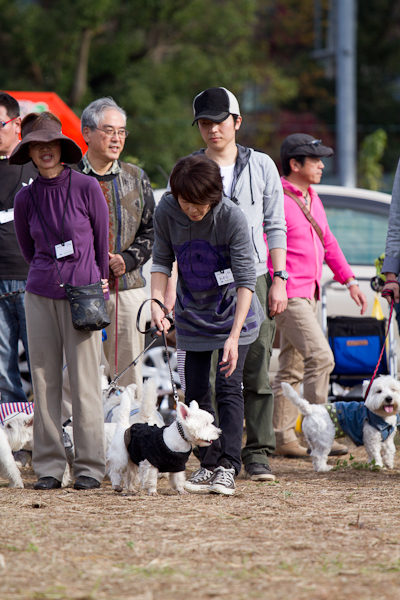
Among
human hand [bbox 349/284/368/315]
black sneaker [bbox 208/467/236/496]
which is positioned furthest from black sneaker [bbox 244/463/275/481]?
human hand [bbox 349/284/368/315]

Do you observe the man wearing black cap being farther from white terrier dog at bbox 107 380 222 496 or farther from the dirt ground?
white terrier dog at bbox 107 380 222 496

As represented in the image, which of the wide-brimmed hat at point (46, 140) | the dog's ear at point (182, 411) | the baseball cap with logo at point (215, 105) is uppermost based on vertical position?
the baseball cap with logo at point (215, 105)

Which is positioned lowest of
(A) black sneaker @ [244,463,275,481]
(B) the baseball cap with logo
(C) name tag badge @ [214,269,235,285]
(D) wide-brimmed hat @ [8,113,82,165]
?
(A) black sneaker @ [244,463,275,481]

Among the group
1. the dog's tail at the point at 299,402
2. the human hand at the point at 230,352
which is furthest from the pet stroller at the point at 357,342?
the human hand at the point at 230,352

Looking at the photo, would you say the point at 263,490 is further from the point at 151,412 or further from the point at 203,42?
the point at 203,42

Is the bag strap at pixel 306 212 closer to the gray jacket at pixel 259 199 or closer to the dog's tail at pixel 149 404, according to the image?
the gray jacket at pixel 259 199

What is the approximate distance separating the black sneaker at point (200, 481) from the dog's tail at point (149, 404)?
1.41 ft

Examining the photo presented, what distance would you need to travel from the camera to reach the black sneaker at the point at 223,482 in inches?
163

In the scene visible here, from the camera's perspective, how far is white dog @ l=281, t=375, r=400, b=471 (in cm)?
526

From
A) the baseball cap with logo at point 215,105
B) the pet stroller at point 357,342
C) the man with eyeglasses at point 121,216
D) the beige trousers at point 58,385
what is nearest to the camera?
the beige trousers at point 58,385

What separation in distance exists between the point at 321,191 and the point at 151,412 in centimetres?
327

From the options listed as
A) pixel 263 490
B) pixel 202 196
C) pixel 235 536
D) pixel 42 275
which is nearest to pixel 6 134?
pixel 42 275

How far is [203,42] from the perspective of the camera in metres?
21.5

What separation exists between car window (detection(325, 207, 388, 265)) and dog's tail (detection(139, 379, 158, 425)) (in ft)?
9.98
